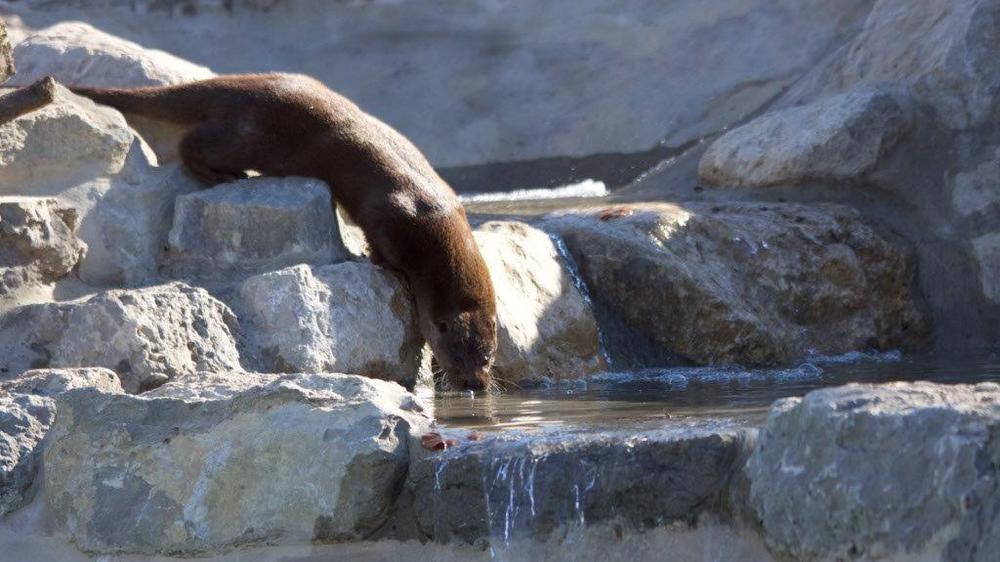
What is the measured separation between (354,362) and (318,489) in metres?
1.75

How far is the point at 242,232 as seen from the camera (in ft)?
17.6

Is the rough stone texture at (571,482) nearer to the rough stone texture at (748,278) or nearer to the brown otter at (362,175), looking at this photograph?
the brown otter at (362,175)

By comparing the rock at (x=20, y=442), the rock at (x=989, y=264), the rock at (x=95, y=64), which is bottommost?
the rock at (x=20, y=442)

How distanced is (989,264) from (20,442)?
4661 millimetres

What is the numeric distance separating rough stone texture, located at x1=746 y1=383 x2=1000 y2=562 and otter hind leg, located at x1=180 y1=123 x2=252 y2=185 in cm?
300

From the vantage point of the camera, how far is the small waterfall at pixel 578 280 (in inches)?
249

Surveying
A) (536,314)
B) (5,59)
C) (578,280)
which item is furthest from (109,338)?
(578,280)

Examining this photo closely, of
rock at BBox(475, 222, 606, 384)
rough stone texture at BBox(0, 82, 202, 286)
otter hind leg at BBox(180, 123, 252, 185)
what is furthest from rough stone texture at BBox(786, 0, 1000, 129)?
rough stone texture at BBox(0, 82, 202, 286)

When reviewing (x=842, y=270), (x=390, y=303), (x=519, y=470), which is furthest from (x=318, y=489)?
(x=842, y=270)

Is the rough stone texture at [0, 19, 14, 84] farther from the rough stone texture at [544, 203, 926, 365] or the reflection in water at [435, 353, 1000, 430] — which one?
the rough stone texture at [544, 203, 926, 365]

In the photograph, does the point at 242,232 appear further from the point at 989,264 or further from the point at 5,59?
the point at 989,264

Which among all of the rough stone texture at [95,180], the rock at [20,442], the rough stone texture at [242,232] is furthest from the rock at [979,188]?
the rock at [20,442]

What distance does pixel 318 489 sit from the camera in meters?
3.60

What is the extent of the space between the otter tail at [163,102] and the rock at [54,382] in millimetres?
1887
